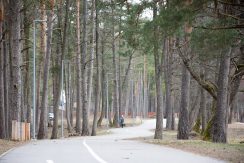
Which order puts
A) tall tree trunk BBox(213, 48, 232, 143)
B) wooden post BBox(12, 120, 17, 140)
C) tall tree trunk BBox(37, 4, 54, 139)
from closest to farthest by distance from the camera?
tall tree trunk BBox(213, 48, 232, 143) < wooden post BBox(12, 120, 17, 140) < tall tree trunk BBox(37, 4, 54, 139)

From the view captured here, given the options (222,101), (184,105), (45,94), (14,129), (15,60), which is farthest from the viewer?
(45,94)

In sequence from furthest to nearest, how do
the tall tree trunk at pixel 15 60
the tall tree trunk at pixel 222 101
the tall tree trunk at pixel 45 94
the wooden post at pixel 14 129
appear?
the tall tree trunk at pixel 45 94, the tall tree trunk at pixel 15 60, the wooden post at pixel 14 129, the tall tree trunk at pixel 222 101

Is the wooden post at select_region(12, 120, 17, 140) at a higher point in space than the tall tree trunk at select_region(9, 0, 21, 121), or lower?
lower

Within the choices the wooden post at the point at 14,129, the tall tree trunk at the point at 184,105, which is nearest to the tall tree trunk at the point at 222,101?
the tall tree trunk at the point at 184,105

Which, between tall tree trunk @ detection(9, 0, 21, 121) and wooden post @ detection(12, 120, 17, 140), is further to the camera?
tall tree trunk @ detection(9, 0, 21, 121)

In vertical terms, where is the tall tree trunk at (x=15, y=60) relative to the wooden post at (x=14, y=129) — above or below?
above

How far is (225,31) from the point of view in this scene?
18.4 m

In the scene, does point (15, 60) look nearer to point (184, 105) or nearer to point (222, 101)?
point (184, 105)

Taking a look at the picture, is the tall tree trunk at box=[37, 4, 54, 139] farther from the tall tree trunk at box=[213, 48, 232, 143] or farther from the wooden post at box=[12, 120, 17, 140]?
the tall tree trunk at box=[213, 48, 232, 143]

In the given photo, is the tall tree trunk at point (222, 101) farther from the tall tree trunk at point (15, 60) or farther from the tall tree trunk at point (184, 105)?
the tall tree trunk at point (15, 60)

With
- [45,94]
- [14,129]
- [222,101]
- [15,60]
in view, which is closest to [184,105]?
[222,101]

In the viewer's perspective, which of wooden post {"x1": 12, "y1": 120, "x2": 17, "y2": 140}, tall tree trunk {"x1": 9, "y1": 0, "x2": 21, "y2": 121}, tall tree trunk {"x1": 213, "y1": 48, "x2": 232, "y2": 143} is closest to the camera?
tall tree trunk {"x1": 213, "y1": 48, "x2": 232, "y2": 143}

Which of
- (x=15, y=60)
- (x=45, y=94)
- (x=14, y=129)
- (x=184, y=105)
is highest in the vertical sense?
(x=15, y=60)

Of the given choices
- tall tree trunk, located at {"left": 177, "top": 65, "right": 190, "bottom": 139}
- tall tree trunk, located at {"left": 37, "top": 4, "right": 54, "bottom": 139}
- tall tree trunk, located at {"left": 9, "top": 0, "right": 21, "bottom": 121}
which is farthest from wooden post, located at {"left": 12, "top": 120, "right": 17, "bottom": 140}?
tall tree trunk, located at {"left": 177, "top": 65, "right": 190, "bottom": 139}
